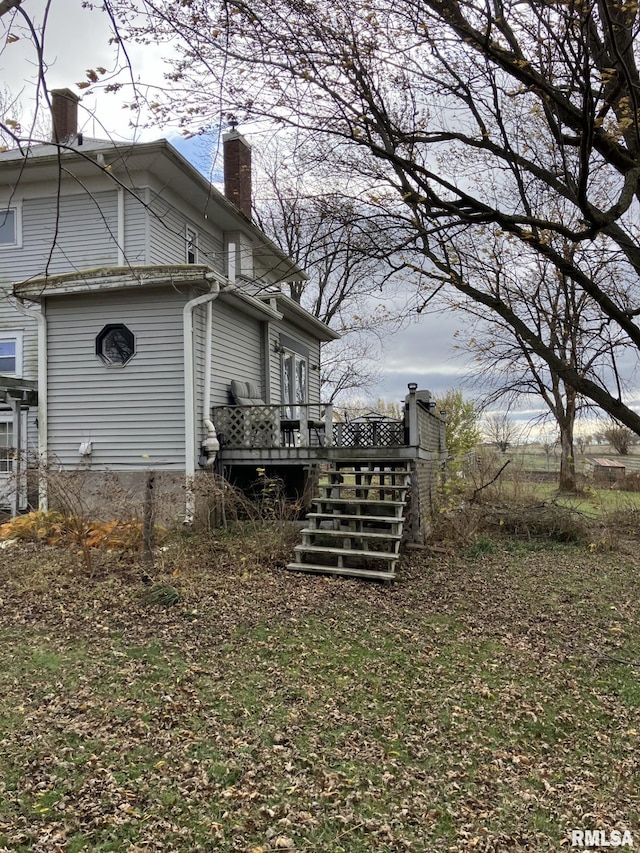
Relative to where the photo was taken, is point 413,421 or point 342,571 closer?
point 342,571

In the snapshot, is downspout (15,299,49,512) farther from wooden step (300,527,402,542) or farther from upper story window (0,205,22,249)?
wooden step (300,527,402,542)

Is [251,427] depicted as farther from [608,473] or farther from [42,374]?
[608,473]

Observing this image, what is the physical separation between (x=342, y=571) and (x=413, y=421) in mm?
2991

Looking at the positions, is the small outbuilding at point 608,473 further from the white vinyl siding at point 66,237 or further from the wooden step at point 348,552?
the white vinyl siding at point 66,237

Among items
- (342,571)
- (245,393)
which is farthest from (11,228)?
(342,571)

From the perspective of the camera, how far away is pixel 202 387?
10.2 m

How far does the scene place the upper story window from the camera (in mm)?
11875

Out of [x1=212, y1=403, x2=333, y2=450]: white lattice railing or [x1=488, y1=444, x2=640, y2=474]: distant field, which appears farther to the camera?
[x1=488, y1=444, x2=640, y2=474]: distant field

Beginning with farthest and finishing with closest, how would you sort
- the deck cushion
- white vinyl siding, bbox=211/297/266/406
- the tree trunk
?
1. the tree trunk
2. the deck cushion
3. white vinyl siding, bbox=211/297/266/406

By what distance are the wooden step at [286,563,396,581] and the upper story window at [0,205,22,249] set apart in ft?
31.0

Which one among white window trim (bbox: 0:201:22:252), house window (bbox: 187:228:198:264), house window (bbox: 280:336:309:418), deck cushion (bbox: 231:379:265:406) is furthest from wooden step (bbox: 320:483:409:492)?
white window trim (bbox: 0:201:22:252)

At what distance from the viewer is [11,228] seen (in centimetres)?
1198

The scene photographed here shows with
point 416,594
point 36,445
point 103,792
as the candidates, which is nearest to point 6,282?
point 36,445

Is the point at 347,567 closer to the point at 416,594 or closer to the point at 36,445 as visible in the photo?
the point at 416,594
